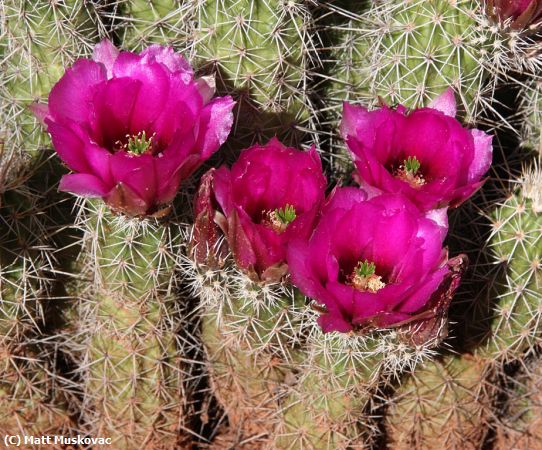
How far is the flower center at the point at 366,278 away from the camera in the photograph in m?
1.29

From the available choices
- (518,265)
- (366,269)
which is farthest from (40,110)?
(518,265)

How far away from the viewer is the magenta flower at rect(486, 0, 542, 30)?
1.42 metres

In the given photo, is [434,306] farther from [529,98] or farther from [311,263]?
[529,98]

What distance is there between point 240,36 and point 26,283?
708 mm

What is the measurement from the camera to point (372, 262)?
1312 millimetres

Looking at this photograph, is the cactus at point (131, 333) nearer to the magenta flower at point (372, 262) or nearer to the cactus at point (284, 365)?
the cactus at point (284, 365)

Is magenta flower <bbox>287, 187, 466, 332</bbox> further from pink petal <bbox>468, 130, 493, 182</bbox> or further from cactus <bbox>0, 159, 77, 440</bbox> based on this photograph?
cactus <bbox>0, 159, 77, 440</bbox>

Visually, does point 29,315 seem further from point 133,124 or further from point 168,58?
point 168,58

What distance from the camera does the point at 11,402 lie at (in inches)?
68.0

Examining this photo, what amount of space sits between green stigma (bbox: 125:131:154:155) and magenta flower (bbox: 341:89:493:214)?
36cm

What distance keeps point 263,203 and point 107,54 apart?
398 mm

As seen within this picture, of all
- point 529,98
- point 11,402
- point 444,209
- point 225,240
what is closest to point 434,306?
point 444,209

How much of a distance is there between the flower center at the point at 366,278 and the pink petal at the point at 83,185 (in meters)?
0.46

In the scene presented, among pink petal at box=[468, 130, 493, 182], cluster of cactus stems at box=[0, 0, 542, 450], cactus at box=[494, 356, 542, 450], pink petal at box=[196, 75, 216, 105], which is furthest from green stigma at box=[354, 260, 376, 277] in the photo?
cactus at box=[494, 356, 542, 450]
